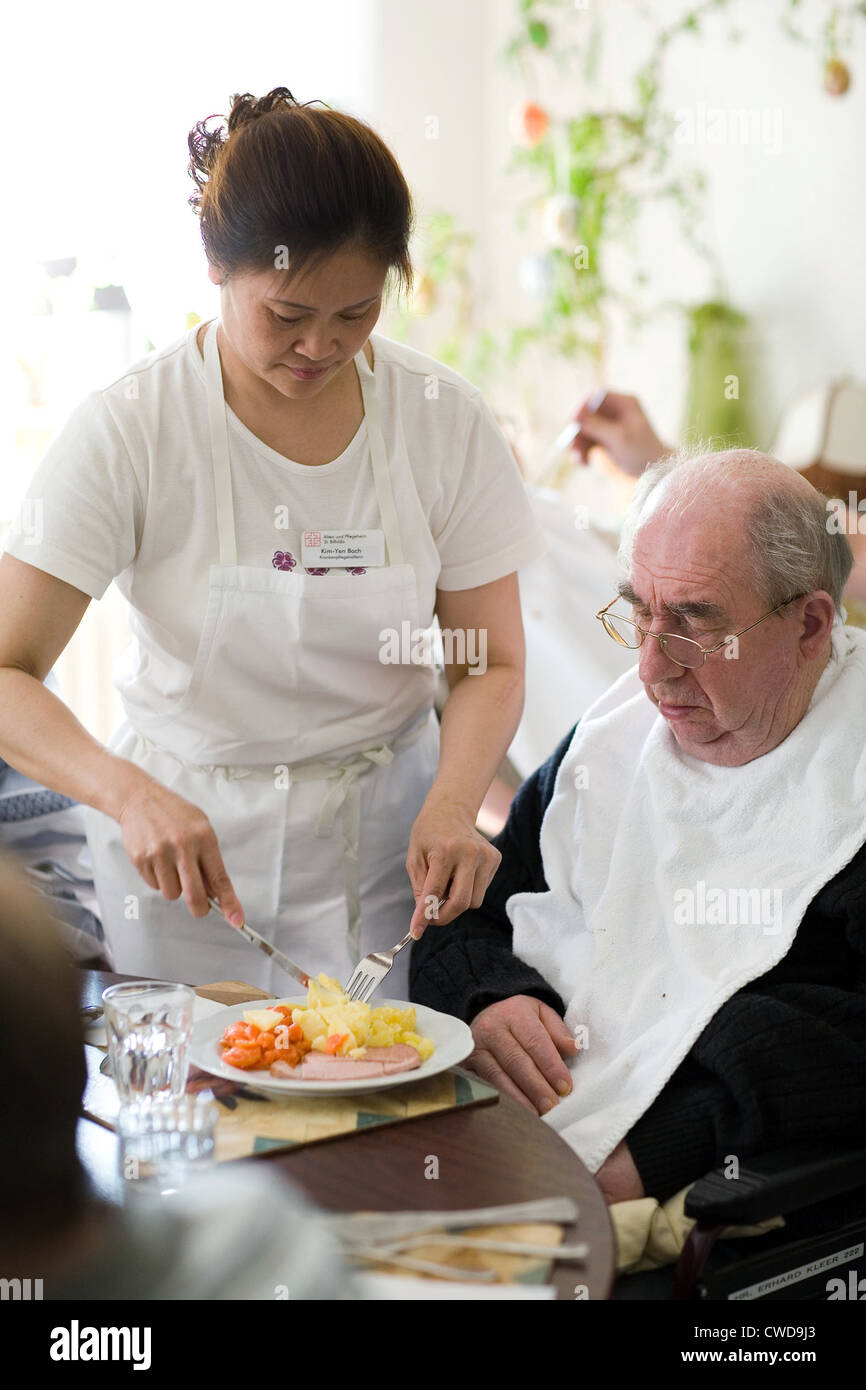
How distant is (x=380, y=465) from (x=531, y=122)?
2998 mm

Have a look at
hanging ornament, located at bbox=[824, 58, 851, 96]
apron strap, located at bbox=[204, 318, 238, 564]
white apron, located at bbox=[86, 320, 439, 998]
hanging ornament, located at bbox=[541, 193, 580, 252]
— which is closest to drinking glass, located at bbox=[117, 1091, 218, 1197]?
white apron, located at bbox=[86, 320, 439, 998]

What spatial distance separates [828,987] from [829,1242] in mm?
278

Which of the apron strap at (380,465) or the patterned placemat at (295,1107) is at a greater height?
the apron strap at (380,465)

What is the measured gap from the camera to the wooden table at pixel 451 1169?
114cm

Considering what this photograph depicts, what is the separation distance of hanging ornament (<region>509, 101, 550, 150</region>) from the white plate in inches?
144

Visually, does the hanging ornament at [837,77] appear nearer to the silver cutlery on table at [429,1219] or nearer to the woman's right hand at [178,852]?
the woman's right hand at [178,852]

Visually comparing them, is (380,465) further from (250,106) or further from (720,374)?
(720,374)

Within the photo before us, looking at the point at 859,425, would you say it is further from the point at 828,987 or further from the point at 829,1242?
the point at 829,1242

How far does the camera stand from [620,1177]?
1.51 meters

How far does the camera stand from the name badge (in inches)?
74.8

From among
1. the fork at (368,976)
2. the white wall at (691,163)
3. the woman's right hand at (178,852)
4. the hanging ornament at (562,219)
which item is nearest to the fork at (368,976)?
the fork at (368,976)

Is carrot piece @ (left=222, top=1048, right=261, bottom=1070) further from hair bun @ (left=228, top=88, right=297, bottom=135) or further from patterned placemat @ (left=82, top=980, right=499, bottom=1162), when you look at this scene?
hair bun @ (left=228, top=88, right=297, bottom=135)

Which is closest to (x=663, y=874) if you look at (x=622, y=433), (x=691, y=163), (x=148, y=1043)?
(x=148, y=1043)

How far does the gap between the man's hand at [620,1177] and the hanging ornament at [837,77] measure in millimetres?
2970
